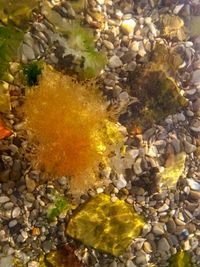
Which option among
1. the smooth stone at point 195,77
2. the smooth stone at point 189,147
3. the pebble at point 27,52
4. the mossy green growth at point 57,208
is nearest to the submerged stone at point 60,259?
the mossy green growth at point 57,208

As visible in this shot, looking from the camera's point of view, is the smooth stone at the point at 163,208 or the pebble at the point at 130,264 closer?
the pebble at the point at 130,264

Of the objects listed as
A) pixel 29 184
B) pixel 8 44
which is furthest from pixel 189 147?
pixel 8 44

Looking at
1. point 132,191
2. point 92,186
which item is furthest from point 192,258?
point 92,186

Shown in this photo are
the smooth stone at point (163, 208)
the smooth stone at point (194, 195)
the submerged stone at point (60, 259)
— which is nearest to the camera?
the submerged stone at point (60, 259)

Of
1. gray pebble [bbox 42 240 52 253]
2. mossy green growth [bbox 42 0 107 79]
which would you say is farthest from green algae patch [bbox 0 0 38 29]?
gray pebble [bbox 42 240 52 253]

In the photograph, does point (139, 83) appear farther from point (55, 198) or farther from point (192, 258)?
point (192, 258)

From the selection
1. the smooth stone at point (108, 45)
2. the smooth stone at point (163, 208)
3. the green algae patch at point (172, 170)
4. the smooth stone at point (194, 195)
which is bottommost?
the smooth stone at point (163, 208)

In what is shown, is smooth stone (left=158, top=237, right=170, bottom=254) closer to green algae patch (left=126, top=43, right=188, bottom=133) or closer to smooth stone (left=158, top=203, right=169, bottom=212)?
smooth stone (left=158, top=203, right=169, bottom=212)

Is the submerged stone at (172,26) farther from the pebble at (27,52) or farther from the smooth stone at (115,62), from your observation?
the pebble at (27,52)
